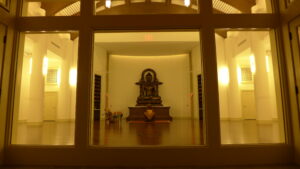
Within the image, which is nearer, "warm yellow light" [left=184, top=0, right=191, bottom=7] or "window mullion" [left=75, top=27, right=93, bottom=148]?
"window mullion" [left=75, top=27, right=93, bottom=148]

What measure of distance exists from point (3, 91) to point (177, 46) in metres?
9.69

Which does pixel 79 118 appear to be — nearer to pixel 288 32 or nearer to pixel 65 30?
pixel 65 30

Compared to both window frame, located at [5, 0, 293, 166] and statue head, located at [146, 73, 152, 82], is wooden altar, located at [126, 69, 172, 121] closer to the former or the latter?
statue head, located at [146, 73, 152, 82]

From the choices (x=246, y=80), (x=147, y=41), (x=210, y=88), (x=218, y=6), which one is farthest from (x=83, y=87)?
(x=246, y=80)

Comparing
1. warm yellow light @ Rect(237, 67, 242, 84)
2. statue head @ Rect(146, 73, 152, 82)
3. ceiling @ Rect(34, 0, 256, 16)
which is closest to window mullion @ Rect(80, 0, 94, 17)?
ceiling @ Rect(34, 0, 256, 16)

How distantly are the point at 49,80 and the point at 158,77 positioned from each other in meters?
6.37

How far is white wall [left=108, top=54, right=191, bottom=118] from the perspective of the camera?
12.4 metres

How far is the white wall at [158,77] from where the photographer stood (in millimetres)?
12414

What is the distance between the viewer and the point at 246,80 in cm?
1086

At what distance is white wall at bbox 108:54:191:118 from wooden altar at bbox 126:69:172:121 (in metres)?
0.43

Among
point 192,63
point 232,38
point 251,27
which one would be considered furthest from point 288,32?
point 192,63

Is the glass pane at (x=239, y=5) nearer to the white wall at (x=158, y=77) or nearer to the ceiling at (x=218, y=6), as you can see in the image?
the ceiling at (x=218, y=6)

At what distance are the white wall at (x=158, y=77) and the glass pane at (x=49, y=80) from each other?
9.70ft

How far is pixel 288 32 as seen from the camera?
2.55 m
